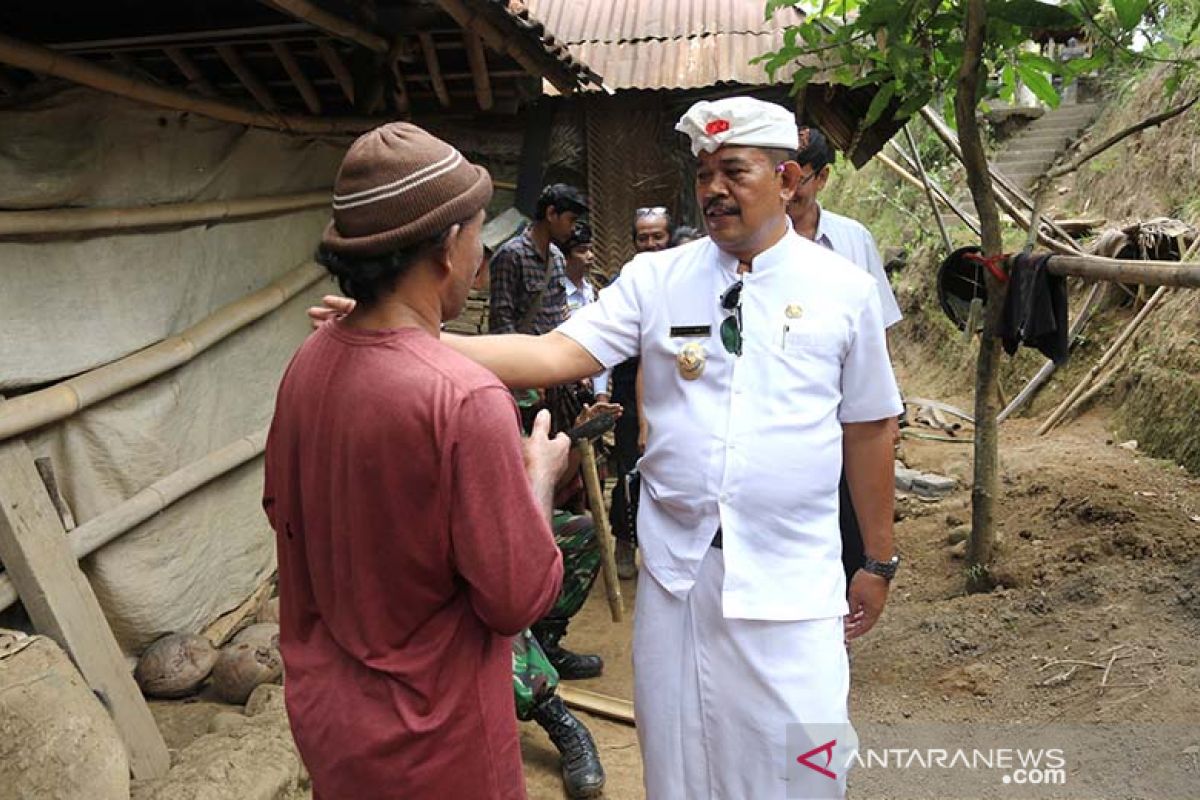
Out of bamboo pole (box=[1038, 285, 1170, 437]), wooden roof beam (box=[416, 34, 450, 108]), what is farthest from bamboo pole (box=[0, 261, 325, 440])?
bamboo pole (box=[1038, 285, 1170, 437])

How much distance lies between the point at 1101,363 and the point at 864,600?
7367 mm

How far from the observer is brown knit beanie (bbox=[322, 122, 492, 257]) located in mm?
1397

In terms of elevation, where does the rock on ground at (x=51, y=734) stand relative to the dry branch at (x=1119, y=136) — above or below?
below

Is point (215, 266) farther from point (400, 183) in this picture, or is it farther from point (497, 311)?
point (400, 183)

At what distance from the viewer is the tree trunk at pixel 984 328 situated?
4223 mm

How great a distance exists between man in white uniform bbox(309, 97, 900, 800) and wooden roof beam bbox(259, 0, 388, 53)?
5.12ft

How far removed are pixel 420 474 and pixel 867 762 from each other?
2.74m

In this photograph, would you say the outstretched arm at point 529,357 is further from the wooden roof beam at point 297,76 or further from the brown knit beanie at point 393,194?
the wooden roof beam at point 297,76

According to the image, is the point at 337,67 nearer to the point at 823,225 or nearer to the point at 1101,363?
the point at 823,225

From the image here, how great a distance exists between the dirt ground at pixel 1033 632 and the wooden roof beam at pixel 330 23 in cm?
260

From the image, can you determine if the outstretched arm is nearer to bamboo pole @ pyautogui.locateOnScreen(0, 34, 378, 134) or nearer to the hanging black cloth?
bamboo pole @ pyautogui.locateOnScreen(0, 34, 378, 134)

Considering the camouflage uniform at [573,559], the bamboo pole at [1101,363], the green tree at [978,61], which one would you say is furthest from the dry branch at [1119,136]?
the bamboo pole at [1101,363]

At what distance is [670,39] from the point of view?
733 cm


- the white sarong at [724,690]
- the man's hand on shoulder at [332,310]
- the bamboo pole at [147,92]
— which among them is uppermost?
the bamboo pole at [147,92]
